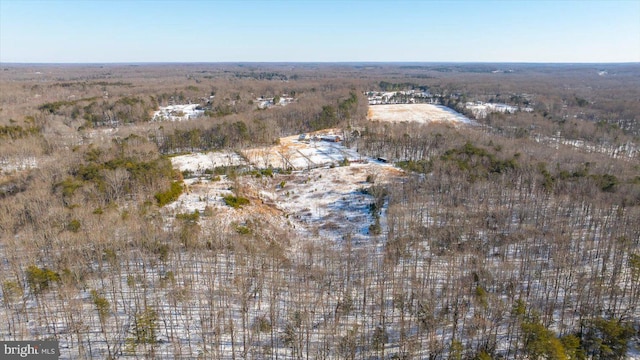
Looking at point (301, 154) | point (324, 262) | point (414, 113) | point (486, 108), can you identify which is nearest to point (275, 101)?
point (414, 113)

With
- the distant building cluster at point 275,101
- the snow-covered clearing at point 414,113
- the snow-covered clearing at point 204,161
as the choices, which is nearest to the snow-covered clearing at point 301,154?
the snow-covered clearing at point 204,161

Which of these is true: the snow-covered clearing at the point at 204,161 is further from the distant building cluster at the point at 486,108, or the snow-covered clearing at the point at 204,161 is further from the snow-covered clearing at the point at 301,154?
the distant building cluster at the point at 486,108

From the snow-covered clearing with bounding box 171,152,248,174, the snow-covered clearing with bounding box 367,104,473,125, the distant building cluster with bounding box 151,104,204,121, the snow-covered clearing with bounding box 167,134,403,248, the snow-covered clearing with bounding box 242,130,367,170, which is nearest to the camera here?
the snow-covered clearing with bounding box 167,134,403,248

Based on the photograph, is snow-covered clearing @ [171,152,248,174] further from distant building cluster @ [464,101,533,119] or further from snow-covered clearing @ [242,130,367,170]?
distant building cluster @ [464,101,533,119]

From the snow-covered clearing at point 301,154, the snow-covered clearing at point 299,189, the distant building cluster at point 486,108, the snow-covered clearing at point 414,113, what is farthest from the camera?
the distant building cluster at point 486,108

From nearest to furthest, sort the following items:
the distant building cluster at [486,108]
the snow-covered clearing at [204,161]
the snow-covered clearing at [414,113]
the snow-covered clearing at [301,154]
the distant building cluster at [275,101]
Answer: the snow-covered clearing at [204,161], the snow-covered clearing at [301,154], the snow-covered clearing at [414,113], the distant building cluster at [486,108], the distant building cluster at [275,101]

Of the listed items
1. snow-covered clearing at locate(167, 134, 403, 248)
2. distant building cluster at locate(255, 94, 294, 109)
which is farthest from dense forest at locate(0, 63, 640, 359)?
distant building cluster at locate(255, 94, 294, 109)

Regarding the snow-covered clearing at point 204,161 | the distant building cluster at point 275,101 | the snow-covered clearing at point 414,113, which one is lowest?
the snow-covered clearing at point 204,161

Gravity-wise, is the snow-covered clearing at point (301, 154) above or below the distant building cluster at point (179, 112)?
→ below
